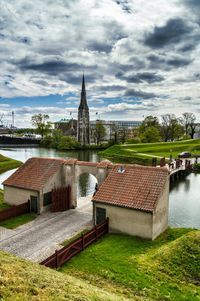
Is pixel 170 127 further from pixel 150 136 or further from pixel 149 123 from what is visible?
pixel 150 136

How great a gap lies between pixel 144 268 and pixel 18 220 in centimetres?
1242

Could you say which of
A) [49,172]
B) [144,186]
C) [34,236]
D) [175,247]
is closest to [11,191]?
[49,172]

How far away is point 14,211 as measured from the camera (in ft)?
77.1

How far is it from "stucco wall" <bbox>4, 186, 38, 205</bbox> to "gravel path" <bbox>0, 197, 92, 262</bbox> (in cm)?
232

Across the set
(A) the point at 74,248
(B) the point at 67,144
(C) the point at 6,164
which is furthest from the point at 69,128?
(A) the point at 74,248

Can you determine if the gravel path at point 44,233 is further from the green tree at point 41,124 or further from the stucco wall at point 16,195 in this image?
the green tree at point 41,124

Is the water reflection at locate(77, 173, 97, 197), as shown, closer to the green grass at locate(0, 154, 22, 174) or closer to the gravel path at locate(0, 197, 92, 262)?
the gravel path at locate(0, 197, 92, 262)

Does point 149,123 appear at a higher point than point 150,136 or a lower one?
higher

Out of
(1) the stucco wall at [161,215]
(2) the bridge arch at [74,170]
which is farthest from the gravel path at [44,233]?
(1) the stucco wall at [161,215]

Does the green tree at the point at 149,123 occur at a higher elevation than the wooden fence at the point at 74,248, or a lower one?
higher

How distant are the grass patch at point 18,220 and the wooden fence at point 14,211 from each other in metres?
0.29

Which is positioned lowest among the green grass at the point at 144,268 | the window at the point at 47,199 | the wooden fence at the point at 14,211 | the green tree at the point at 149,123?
the green grass at the point at 144,268

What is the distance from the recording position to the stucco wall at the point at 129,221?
1862 cm

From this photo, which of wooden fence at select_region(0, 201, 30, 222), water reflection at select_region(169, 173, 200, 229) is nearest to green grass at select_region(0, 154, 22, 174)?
wooden fence at select_region(0, 201, 30, 222)
